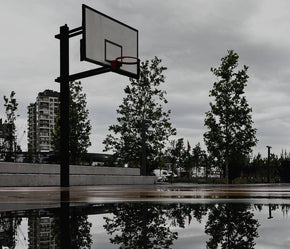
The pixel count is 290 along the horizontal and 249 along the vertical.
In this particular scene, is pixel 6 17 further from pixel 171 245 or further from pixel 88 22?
pixel 171 245

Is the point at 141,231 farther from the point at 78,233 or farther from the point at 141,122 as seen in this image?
the point at 141,122

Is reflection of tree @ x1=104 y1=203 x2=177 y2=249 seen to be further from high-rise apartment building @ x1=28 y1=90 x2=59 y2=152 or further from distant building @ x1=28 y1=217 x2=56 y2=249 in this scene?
high-rise apartment building @ x1=28 y1=90 x2=59 y2=152

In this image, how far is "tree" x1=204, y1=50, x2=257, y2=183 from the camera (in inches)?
1168

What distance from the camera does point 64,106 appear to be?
33.1 ft

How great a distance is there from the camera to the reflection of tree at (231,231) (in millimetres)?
1986

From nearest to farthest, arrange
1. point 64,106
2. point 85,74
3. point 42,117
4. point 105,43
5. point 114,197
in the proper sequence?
point 114,197, point 64,106, point 85,74, point 105,43, point 42,117

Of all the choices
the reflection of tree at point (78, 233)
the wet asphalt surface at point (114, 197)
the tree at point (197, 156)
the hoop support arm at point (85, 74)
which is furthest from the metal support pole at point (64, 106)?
the tree at point (197, 156)

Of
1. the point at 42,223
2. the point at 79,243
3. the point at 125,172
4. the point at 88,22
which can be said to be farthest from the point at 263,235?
the point at 125,172

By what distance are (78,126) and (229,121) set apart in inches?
494

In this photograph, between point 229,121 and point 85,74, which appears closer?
point 85,74

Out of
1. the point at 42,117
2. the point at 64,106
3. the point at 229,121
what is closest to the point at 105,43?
the point at 64,106

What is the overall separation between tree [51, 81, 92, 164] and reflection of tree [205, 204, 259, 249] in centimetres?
2920

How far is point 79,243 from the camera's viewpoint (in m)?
2.03

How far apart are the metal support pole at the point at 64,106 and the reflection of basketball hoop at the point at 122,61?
1719mm
